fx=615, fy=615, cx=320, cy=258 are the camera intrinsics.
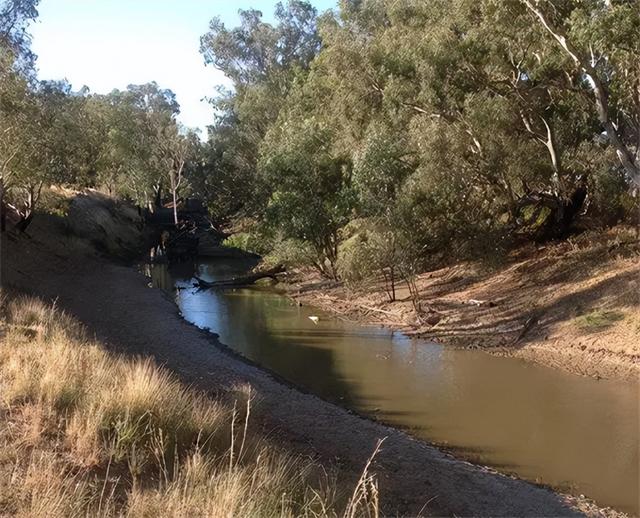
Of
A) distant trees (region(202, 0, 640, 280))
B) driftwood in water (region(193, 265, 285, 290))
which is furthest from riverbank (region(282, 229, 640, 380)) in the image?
driftwood in water (region(193, 265, 285, 290))

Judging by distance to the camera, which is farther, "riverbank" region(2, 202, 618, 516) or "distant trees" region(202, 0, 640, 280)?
"distant trees" region(202, 0, 640, 280)

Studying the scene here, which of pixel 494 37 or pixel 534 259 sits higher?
pixel 494 37

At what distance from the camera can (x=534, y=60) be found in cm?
2136

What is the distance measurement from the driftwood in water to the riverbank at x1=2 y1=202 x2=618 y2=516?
484 centimetres

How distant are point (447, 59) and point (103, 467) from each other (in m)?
18.9

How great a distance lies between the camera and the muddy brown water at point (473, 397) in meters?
11.8

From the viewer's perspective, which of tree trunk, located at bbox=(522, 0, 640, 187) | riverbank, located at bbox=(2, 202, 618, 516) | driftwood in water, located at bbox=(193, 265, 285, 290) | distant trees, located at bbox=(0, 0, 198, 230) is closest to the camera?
riverbank, located at bbox=(2, 202, 618, 516)

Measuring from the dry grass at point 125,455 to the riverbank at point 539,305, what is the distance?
12.4 m

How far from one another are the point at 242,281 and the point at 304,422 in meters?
20.1

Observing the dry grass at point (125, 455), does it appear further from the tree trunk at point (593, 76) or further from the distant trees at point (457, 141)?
the distant trees at point (457, 141)

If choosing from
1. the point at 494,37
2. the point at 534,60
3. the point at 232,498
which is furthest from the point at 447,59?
the point at 232,498

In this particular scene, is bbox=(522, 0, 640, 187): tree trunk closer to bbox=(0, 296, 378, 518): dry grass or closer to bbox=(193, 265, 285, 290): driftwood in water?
bbox=(0, 296, 378, 518): dry grass

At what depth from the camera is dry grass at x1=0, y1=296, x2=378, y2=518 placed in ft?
16.0

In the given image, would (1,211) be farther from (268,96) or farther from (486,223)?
(268,96)
